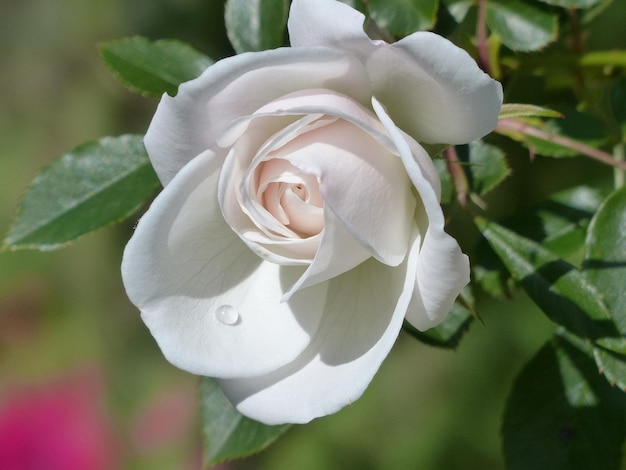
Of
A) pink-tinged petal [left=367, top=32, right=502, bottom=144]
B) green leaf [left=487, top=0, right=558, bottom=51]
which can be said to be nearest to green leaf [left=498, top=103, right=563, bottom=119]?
pink-tinged petal [left=367, top=32, right=502, bottom=144]

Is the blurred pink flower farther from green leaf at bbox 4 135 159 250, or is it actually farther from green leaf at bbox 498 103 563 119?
green leaf at bbox 498 103 563 119

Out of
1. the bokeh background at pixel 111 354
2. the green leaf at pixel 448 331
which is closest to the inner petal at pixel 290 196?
the green leaf at pixel 448 331

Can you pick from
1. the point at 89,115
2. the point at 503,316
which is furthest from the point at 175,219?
the point at 89,115

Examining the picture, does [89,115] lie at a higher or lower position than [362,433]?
higher

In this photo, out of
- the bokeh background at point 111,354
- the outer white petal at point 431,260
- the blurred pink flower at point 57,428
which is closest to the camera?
the outer white petal at point 431,260

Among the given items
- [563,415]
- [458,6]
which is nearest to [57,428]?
[563,415]

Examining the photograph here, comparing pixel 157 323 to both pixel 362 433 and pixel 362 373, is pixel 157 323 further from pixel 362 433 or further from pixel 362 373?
pixel 362 433

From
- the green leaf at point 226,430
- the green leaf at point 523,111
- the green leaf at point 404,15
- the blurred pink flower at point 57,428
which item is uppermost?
the green leaf at point 404,15

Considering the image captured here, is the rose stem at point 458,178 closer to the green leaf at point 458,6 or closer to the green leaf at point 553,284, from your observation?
the green leaf at point 553,284
